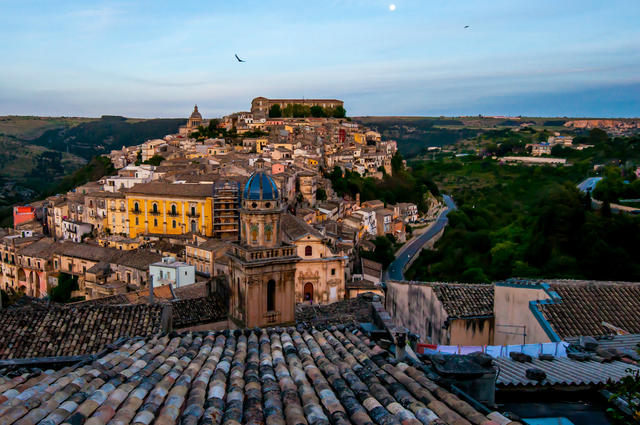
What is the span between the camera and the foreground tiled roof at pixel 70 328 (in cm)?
971

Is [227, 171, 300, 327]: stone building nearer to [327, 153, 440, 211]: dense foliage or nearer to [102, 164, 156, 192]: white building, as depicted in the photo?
[102, 164, 156, 192]: white building

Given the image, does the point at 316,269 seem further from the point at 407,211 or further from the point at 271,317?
the point at 407,211

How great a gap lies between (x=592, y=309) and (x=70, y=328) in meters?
10.2

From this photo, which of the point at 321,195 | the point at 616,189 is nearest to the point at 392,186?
the point at 321,195

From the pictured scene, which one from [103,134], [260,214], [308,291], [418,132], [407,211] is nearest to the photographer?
[260,214]

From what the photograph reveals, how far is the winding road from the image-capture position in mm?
39031

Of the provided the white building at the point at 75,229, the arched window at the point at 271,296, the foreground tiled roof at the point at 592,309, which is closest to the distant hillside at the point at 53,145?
the white building at the point at 75,229

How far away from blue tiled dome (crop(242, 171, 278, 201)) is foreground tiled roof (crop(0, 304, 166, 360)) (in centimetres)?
597

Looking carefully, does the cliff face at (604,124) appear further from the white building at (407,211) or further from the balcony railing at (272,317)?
the balcony railing at (272,317)

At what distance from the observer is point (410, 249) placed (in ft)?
154

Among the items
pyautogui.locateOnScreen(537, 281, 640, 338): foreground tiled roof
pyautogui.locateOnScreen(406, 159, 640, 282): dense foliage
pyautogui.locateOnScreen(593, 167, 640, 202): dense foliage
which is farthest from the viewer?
pyautogui.locateOnScreen(593, 167, 640, 202): dense foliage

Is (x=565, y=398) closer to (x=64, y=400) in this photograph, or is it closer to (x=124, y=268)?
(x=64, y=400)

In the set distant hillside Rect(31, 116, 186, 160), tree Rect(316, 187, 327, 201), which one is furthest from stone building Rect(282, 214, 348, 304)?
distant hillside Rect(31, 116, 186, 160)

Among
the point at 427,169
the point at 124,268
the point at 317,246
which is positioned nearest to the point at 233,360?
the point at 317,246
